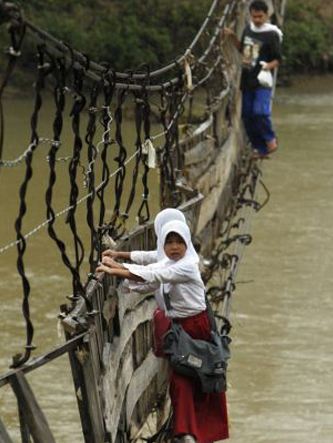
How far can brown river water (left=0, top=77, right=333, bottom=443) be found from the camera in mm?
8234

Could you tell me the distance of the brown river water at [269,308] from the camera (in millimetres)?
8234

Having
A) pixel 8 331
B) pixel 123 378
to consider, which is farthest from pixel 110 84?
pixel 8 331

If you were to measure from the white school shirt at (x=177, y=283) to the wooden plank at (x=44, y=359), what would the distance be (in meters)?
0.62

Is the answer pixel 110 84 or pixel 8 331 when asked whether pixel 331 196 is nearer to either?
pixel 8 331

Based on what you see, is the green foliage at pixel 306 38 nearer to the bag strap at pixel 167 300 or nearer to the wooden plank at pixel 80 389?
the bag strap at pixel 167 300

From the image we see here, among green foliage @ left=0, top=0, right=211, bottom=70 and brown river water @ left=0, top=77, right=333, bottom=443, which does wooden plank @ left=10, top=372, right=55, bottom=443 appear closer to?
brown river water @ left=0, top=77, right=333, bottom=443

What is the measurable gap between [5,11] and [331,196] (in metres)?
10.6

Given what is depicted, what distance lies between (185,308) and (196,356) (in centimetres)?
17

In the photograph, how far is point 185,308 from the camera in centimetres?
548

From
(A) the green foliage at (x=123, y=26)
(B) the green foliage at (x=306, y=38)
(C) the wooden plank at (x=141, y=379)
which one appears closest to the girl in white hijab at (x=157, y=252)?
(C) the wooden plank at (x=141, y=379)

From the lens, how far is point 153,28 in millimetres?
20703

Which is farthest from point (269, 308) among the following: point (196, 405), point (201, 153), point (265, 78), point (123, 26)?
point (123, 26)

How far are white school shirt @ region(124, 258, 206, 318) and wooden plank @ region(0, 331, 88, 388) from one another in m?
0.62

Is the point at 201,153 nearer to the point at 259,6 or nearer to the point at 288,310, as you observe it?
the point at 259,6
